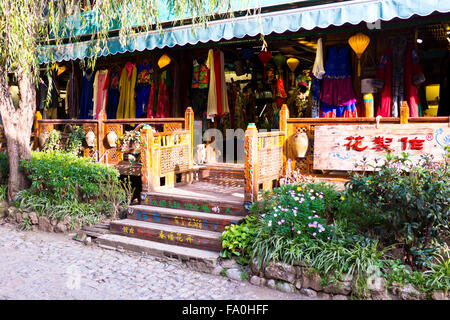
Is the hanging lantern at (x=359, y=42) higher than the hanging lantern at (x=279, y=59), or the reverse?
the hanging lantern at (x=279, y=59)

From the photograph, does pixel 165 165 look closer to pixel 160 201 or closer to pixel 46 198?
pixel 160 201

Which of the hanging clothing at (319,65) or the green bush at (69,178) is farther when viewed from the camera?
the hanging clothing at (319,65)

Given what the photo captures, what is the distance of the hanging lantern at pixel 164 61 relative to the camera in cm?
921

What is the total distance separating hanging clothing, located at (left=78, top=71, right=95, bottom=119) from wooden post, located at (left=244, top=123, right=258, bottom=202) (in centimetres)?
620

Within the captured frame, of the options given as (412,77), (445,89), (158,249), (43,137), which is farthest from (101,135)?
(445,89)

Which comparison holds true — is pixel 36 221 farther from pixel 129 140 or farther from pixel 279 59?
pixel 279 59

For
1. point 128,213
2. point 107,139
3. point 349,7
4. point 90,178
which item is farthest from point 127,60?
point 349,7

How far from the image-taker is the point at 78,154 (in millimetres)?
9344

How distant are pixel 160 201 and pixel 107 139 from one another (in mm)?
2602

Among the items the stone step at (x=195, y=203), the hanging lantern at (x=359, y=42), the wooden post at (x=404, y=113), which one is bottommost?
the stone step at (x=195, y=203)

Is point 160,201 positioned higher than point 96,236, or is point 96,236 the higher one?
point 160,201

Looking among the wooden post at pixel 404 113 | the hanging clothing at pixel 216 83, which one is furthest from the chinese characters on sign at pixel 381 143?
the hanging clothing at pixel 216 83

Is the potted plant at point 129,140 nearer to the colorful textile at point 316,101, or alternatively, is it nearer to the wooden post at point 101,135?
the wooden post at point 101,135

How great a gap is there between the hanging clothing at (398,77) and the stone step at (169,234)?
3763 mm
